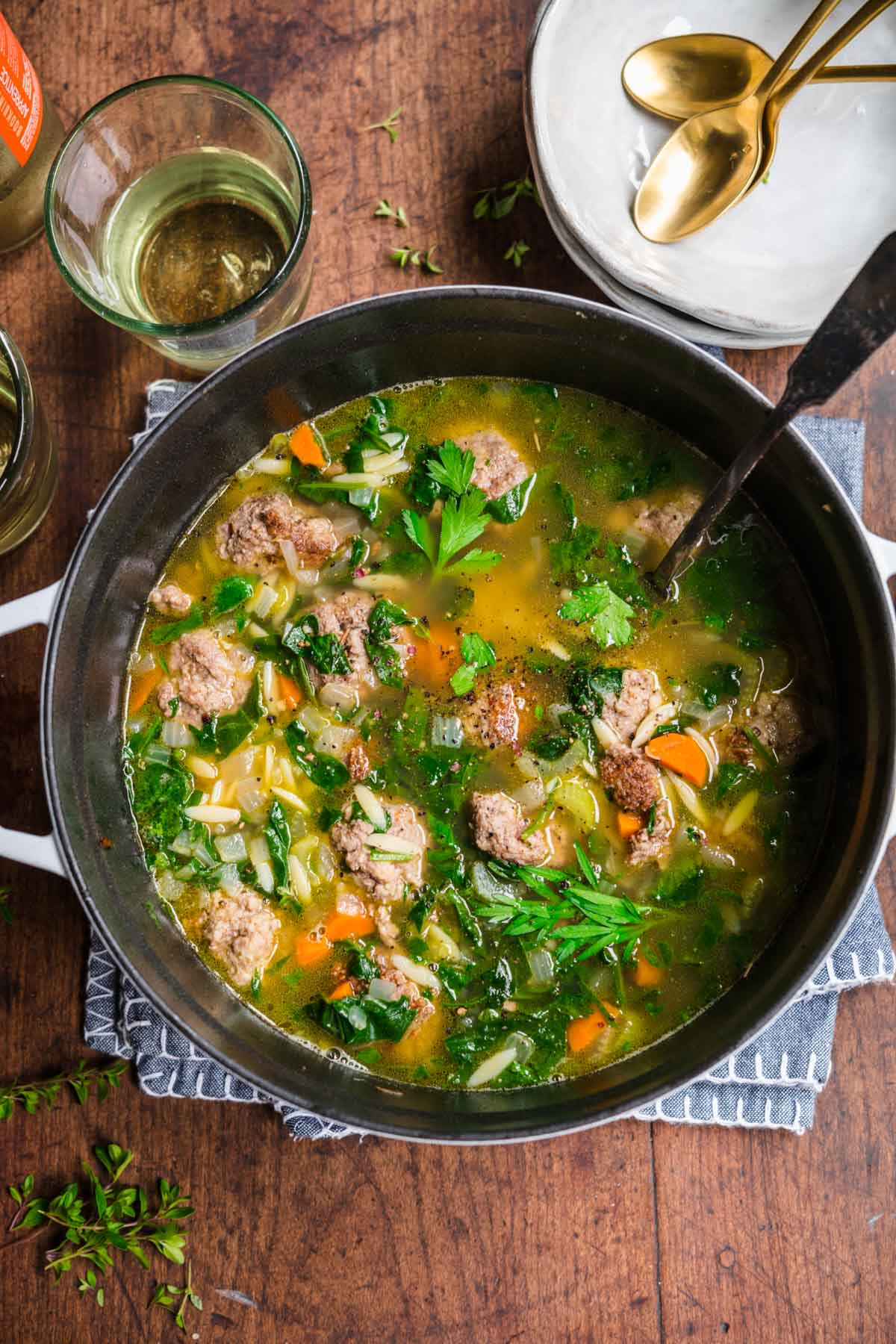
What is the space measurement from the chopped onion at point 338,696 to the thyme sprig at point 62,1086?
1320 millimetres

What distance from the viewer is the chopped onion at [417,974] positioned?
2.96 meters

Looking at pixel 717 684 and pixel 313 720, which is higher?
pixel 717 684

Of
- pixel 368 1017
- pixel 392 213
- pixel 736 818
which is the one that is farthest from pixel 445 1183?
pixel 392 213

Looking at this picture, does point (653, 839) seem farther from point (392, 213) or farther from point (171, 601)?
point (392, 213)

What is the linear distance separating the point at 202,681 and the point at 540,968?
131cm

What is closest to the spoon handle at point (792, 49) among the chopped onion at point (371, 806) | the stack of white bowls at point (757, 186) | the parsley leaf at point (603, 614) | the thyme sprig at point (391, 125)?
the stack of white bowls at point (757, 186)

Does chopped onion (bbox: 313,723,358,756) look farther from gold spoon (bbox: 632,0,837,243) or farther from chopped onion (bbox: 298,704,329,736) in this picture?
gold spoon (bbox: 632,0,837,243)

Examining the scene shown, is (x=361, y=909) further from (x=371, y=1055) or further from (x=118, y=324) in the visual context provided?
(x=118, y=324)

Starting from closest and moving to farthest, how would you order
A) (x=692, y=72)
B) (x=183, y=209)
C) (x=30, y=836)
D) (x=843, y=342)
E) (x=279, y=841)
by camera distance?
(x=843, y=342)
(x=30, y=836)
(x=279, y=841)
(x=692, y=72)
(x=183, y=209)

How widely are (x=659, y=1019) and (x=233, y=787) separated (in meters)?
1.44

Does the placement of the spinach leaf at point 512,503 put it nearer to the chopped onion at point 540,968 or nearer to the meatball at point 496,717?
the meatball at point 496,717

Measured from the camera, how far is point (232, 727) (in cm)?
307

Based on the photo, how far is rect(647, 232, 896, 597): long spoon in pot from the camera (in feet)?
7.06

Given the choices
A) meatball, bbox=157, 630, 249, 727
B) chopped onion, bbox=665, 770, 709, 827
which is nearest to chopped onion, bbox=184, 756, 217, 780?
meatball, bbox=157, 630, 249, 727
